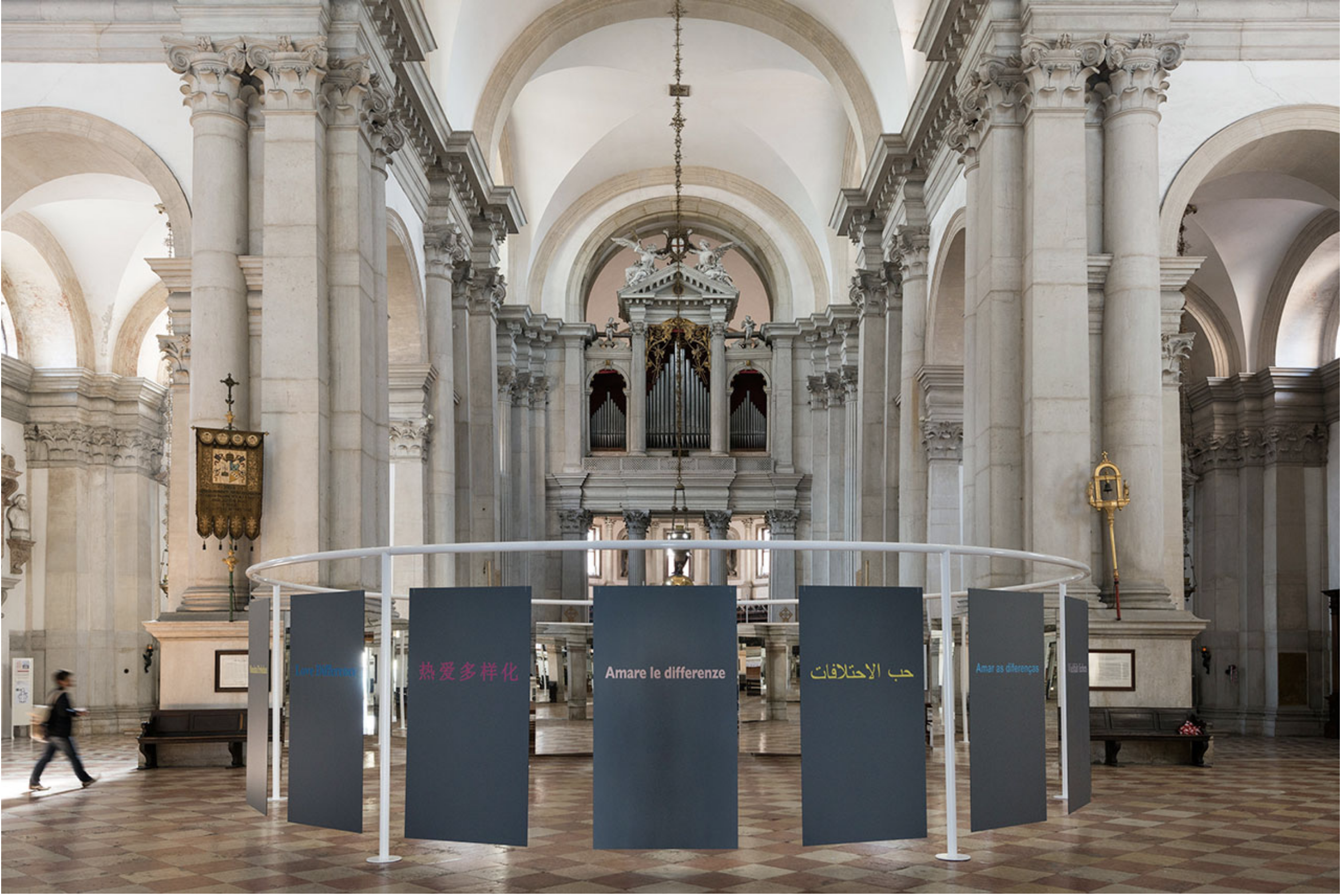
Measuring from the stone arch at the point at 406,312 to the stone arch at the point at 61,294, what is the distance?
24.4 ft

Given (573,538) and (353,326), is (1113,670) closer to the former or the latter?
(353,326)

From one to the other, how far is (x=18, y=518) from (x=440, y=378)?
29.2 feet

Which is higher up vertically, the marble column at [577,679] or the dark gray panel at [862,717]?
the dark gray panel at [862,717]

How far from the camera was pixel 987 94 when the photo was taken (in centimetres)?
1650

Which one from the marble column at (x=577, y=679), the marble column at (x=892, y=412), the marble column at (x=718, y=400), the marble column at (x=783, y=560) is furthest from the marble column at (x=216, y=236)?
the marble column at (x=783, y=560)

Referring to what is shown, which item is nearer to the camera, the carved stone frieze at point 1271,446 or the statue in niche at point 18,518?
the statue in niche at point 18,518

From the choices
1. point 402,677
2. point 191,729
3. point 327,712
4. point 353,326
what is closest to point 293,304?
point 353,326

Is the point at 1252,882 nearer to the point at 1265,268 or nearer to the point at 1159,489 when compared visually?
the point at 1159,489

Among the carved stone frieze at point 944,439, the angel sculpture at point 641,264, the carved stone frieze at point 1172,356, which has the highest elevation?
the angel sculpture at point 641,264

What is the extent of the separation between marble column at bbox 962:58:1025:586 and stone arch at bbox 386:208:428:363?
9108 millimetres

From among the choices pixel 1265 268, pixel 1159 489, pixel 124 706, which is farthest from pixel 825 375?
pixel 1159 489

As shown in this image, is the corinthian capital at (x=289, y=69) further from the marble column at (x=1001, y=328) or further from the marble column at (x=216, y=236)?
the marble column at (x=1001, y=328)

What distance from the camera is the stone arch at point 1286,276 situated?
25094 mm

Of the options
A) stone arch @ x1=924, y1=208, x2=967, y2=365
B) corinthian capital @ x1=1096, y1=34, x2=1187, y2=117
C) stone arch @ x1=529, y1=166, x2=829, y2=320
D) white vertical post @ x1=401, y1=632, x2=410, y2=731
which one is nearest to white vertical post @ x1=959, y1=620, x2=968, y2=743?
white vertical post @ x1=401, y1=632, x2=410, y2=731
